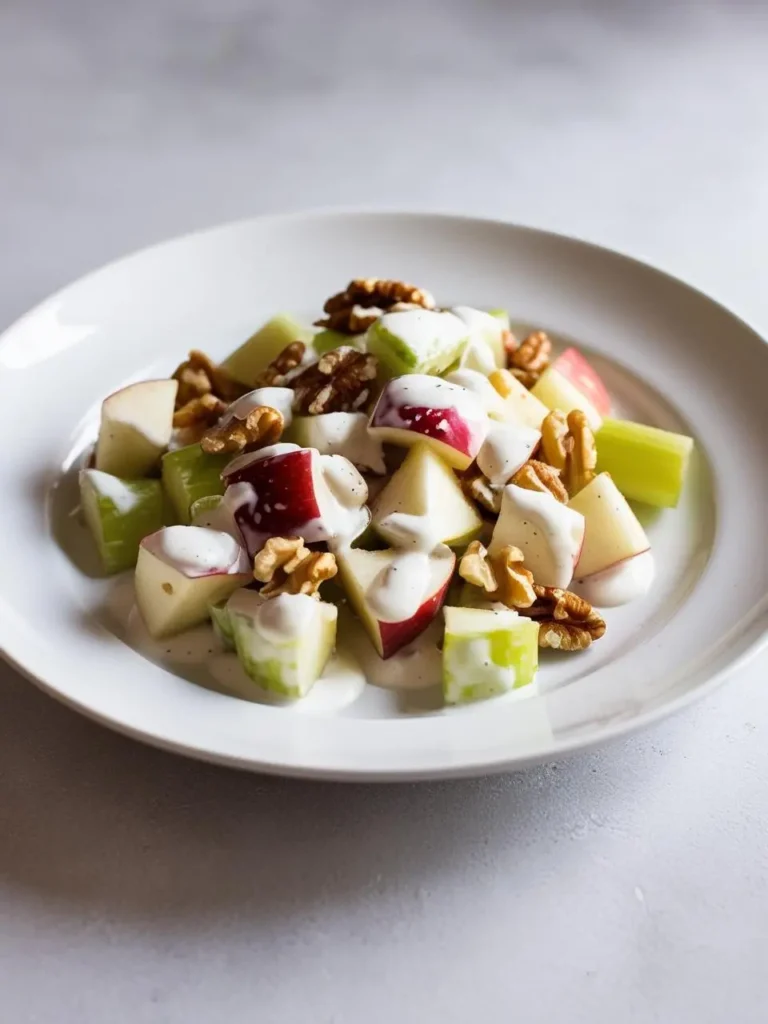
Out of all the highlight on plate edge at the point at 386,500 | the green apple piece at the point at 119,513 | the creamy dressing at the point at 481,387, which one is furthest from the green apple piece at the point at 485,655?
the green apple piece at the point at 119,513

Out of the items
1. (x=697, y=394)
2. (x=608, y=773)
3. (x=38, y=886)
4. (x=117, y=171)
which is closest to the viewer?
(x=38, y=886)

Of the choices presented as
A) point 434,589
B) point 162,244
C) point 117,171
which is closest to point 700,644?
point 434,589

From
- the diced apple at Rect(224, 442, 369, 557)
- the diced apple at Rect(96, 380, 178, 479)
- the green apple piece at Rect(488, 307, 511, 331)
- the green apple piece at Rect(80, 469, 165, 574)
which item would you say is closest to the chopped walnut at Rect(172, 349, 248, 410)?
the diced apple at Rect(96, 380, 178, 479)

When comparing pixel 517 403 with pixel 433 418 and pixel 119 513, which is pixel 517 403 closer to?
pixel 433 418

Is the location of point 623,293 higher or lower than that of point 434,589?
higher

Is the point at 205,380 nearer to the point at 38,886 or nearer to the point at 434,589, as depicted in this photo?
the point at 434,589

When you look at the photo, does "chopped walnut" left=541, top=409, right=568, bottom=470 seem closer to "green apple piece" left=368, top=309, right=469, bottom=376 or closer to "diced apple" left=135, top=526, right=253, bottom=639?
"green apple piece" left=368, top=309, right=469, bottom=376
